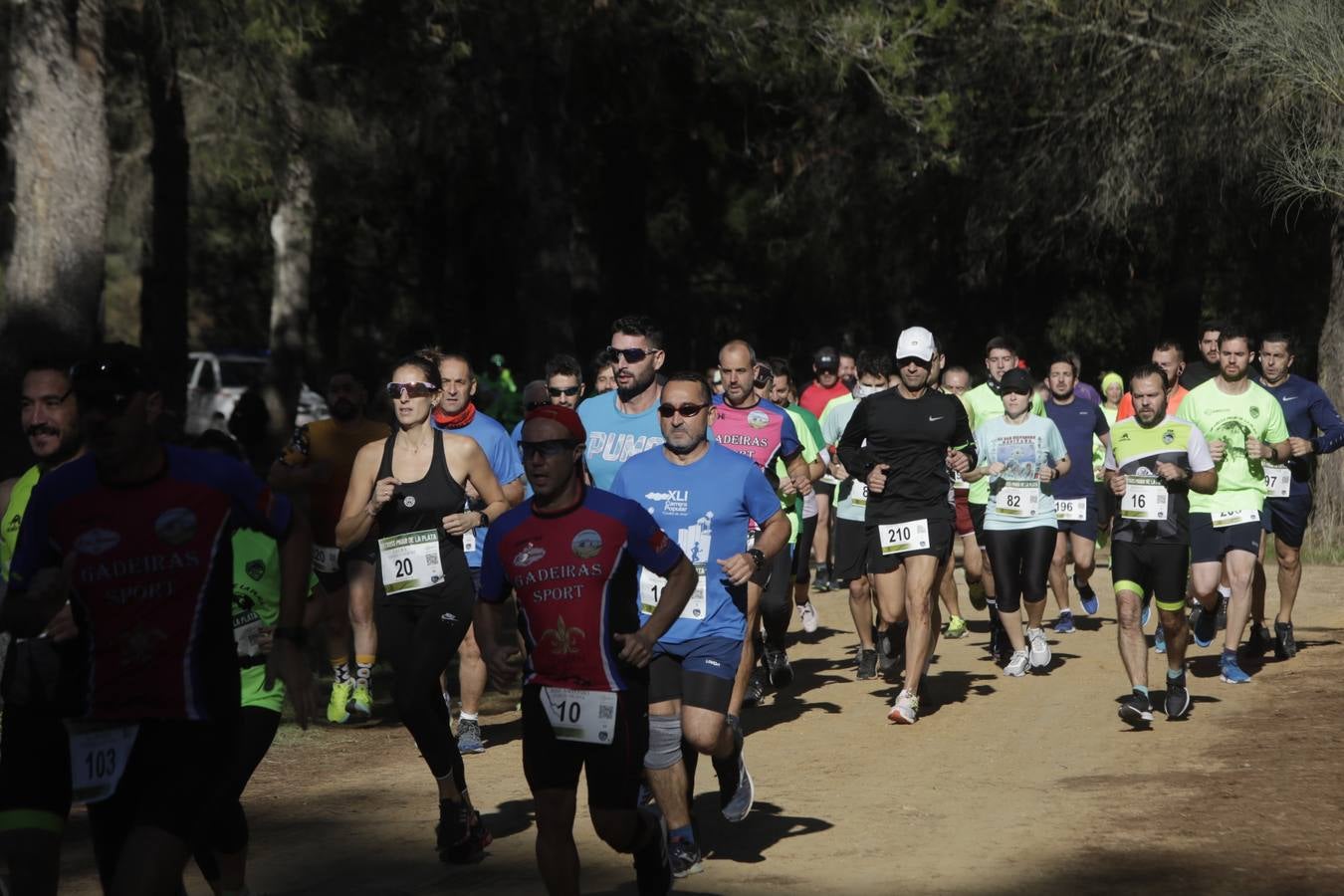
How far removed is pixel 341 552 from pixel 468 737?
1759 millimetres

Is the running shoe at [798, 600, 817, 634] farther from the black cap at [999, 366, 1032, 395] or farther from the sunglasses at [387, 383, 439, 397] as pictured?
the sunglasses at [387, 383, 439, 397]

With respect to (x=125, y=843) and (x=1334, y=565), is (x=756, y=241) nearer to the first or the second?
(x=1334, y=565)

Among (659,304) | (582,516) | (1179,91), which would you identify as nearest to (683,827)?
(582,516)

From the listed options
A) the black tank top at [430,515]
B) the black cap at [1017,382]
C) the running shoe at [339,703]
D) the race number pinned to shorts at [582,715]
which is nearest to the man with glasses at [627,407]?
the black tank top at [430,515]

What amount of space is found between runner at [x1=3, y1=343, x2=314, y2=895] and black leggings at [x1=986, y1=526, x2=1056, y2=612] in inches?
314

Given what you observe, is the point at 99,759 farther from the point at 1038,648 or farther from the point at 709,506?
the point at 1038,648

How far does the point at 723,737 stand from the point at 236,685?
8.51 ft

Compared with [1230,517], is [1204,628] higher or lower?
lower

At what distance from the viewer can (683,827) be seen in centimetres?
722

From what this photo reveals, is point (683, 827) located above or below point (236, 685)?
below

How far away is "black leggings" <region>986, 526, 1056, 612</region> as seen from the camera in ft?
41.4

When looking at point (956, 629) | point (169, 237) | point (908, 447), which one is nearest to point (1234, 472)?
point (908, 447)

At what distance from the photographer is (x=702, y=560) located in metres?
7.80

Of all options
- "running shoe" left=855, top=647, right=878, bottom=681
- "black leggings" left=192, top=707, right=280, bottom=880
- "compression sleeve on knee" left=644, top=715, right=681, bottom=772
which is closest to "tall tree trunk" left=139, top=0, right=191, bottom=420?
"running shoe" left=855, top=647, right=878, bottom=681
